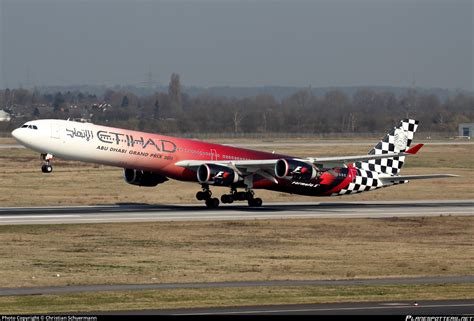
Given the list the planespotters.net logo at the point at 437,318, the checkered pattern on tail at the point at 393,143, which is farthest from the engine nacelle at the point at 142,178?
the planespotters.net logo at the point at 437,318

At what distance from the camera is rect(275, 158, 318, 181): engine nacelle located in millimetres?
56562

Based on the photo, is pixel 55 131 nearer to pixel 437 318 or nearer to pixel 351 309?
pixel 351 309

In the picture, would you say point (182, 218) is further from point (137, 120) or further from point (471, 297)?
point (137, 120)

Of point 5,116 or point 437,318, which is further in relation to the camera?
point 5,116

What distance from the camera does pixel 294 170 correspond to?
2229 inches

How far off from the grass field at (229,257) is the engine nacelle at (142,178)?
5.78 meters

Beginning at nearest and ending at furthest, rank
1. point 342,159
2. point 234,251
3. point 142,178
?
point 234,251 < point 342,159 < point 142,178

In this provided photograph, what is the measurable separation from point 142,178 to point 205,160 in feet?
12.3

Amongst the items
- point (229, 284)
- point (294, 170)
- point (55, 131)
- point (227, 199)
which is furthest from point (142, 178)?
point (229, 284)

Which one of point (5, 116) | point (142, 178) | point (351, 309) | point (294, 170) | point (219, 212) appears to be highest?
point (5, 116)

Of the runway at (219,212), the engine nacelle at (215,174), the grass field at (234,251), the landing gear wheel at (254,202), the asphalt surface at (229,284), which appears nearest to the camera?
the asphalt surface at (229,284)

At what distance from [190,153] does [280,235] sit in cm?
1247

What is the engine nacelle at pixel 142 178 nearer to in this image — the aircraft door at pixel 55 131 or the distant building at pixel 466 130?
the aircraft door at pixel 55 131

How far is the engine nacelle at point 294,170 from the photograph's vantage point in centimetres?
5656
